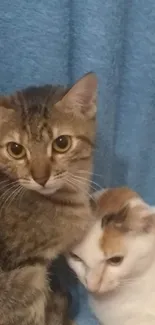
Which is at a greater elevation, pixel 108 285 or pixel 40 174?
pixel 40 174

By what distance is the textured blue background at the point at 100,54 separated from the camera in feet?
3.93

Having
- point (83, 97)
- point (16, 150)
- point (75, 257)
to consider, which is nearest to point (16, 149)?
point (16, 150)

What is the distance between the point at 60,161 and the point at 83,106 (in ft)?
0.46

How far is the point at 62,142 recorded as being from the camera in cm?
105

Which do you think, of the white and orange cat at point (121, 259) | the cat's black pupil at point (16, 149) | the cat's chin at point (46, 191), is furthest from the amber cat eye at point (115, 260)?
→ the cat's black pupil at point (16, 149)

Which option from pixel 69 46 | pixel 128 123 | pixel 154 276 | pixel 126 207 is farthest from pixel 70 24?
pixel 154 276

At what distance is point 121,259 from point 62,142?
264 mm

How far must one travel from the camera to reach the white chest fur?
1158mm

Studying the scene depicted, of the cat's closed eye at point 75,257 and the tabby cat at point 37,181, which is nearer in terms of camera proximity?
the tabby cat at point 37,181

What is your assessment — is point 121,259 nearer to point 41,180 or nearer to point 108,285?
point 108,285

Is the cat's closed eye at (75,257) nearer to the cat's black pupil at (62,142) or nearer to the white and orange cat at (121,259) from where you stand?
the white and orange cat at (121,259)

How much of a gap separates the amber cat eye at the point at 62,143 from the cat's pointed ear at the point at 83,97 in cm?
7

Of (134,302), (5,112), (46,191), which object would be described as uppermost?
(5,112)

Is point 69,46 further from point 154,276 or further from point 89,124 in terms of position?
point 154,276
